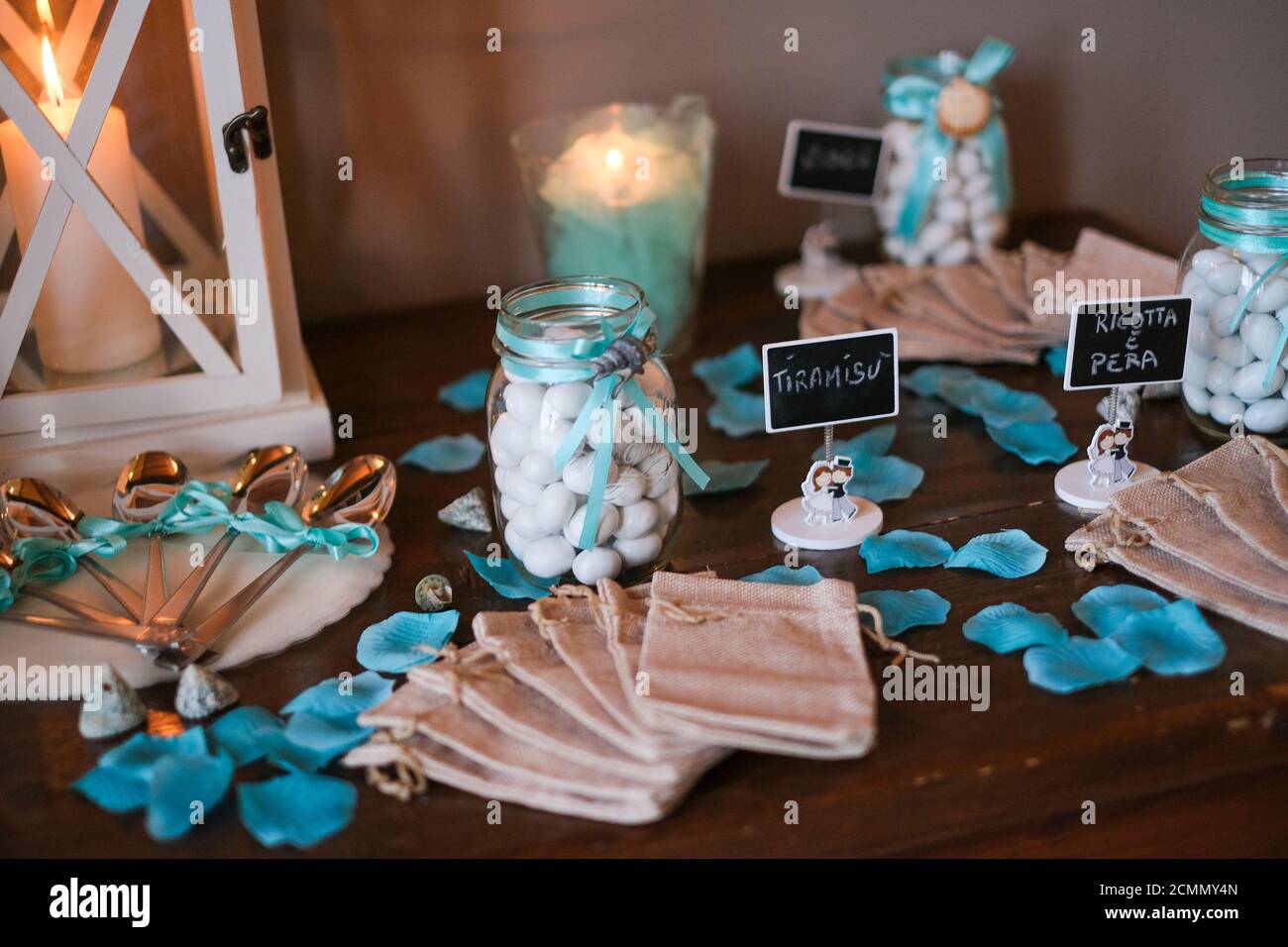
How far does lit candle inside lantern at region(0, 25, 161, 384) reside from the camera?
0.86m

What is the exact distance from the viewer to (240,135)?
2.97 feet

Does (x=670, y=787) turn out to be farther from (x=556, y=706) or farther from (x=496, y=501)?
(x=496, y=501)

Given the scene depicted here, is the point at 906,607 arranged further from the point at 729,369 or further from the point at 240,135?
the point at 240,135

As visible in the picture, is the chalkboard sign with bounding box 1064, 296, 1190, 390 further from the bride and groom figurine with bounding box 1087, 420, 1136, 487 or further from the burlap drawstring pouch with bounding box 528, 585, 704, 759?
the burlap drawstring pouch with bounding box 528, 585, 704, 759

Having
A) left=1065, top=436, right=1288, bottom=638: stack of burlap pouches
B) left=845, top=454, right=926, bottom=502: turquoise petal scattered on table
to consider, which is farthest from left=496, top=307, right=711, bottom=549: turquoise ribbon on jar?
left=1065, top=436, right=1288, bottom=638: stack of burlap pouches

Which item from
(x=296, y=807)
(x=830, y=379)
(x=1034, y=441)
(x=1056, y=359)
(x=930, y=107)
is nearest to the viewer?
(x=296, y=807)

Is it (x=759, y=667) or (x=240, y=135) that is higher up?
(x=240, y=135)

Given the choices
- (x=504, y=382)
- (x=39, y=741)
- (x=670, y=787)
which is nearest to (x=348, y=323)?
(x=504, y=382)

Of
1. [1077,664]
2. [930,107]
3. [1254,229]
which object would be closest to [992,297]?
[930,107]

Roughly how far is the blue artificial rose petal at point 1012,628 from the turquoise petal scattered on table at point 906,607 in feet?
0.07

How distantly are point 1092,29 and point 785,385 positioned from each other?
30.9 inches

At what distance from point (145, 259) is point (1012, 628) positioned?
66 centimetres

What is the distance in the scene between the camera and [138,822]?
0.66 meters

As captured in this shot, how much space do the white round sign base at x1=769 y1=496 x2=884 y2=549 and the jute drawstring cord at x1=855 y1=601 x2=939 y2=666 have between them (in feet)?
0.33
